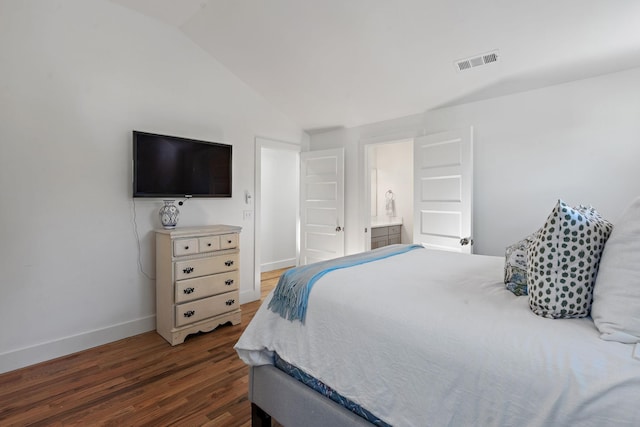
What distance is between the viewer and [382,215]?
19.5 ft

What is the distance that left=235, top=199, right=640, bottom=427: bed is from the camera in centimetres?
84

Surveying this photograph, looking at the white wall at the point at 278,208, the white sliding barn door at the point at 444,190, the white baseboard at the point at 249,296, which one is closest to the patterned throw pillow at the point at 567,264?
the white sliding barn door at the point at 444,190

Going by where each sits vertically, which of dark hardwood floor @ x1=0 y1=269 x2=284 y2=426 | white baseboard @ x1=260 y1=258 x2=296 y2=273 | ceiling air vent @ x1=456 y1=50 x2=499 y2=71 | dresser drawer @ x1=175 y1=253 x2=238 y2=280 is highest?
ceiling air vent @ x1=456 y1=50 x2=499 y2=71

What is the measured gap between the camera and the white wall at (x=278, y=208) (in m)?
5.59

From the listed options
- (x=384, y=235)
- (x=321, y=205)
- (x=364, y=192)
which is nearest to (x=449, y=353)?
(x=364, y=192)

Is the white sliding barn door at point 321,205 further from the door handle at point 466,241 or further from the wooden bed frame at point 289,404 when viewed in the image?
the wooden bed frame at point 289,404

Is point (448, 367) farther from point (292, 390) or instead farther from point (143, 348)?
point (143, 348)

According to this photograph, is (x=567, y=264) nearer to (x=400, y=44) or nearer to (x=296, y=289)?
(x=296, y=289)

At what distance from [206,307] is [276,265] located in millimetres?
2725

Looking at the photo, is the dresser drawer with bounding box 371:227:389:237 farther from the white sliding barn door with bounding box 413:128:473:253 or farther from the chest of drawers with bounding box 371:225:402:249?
the white sliding barn door with bounding box 413:128:473:253

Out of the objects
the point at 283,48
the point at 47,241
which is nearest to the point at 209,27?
the point at 283,48

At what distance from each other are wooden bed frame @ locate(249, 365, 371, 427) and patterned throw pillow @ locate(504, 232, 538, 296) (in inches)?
34.1

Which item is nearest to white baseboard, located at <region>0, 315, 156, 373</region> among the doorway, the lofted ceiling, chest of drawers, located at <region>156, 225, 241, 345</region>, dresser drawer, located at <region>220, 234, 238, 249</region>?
chest of drawers, located at <region>156, 225, 241, 345</region>

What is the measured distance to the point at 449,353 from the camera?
104cm
